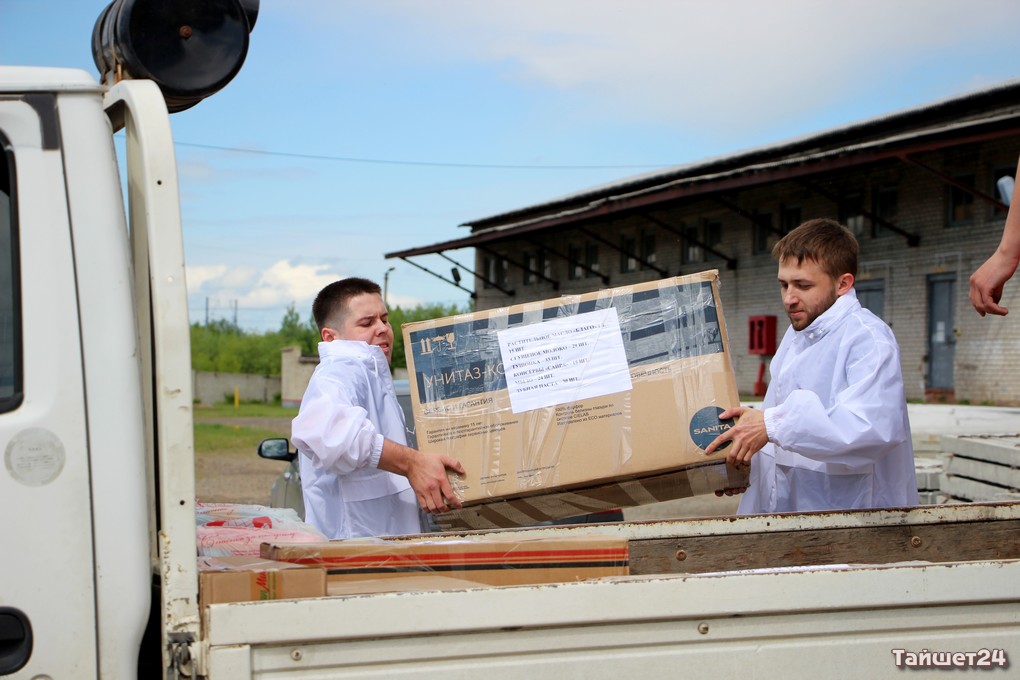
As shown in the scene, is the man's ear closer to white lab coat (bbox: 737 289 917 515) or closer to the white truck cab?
white lab coat (bbox: 737 289 917 515)

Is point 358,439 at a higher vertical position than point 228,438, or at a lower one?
higher

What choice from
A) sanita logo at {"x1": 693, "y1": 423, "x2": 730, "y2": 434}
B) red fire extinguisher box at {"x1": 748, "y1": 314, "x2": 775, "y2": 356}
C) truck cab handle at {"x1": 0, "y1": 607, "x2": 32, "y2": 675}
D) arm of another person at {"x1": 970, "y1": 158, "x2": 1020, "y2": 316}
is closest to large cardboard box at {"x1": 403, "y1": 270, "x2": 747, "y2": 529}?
sanita logo at {"x1": 693, "y1": 423, "x2": 730, "y2": 434}

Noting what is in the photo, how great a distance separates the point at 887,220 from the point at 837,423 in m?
21.8

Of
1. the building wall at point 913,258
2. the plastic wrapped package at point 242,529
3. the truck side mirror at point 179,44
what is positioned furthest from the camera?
the building wall at point 913,258

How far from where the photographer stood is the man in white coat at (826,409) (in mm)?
2814

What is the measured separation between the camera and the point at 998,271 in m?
3.06

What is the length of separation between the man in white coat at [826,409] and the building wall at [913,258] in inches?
696

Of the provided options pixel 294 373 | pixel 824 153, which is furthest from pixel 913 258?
pixel 294 373

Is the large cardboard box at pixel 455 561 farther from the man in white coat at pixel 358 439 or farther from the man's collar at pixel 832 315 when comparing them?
the man's collar at pixel 832 315

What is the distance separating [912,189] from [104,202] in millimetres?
22568

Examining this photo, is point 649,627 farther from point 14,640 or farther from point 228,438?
point 228,438

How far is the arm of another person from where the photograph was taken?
3053mm

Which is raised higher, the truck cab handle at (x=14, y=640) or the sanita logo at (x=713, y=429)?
the sanita logo at (x=713, y=429)

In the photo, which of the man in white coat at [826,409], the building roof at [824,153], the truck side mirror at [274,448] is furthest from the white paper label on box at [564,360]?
the building roof at [824,153]
